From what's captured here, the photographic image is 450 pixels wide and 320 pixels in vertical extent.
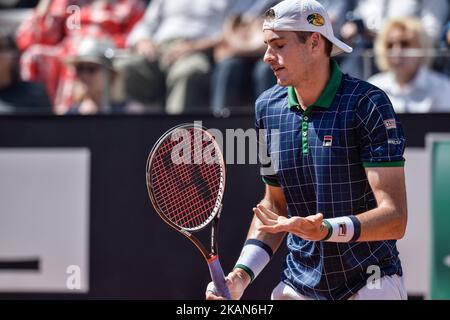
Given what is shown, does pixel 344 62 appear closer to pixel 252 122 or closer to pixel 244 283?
pixel 252 122

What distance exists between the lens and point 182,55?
7.28m

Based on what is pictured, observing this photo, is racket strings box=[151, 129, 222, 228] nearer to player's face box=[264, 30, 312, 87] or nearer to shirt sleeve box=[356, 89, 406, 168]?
player's face box=[264, 30, 312, 87]

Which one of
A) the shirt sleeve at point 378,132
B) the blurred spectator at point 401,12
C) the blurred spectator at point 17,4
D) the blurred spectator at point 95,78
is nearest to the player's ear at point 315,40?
the shirt sleeve at point 378,132

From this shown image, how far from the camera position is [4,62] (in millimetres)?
7477

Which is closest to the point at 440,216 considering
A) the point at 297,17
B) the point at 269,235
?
the point at 269,235

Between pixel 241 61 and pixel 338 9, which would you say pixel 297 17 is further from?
pixel 241 61

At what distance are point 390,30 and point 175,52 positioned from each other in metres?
1.61

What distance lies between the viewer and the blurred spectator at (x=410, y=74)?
6652 millimetres

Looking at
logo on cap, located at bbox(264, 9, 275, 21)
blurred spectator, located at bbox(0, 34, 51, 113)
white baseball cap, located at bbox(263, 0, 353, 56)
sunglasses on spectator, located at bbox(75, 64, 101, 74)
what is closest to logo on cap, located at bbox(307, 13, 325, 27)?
white baseball cap, located at bbox(263, 0, 353, 56)

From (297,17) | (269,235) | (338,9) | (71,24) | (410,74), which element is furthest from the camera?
(71,24)

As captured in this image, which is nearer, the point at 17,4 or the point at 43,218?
the point at 43,218

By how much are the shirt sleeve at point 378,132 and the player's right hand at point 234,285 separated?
674 millimetres

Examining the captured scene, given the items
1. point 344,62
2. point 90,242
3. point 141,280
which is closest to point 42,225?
point 90,242
